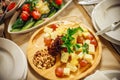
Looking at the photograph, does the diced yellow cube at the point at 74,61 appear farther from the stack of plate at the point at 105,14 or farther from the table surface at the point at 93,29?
the stack of plate at the point at 105,14

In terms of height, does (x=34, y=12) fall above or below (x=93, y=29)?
above

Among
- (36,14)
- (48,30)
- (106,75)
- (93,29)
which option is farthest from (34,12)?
(106,75)

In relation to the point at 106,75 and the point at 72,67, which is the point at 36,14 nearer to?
the point at 72,67

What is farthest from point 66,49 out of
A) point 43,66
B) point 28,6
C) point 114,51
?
point 28,6

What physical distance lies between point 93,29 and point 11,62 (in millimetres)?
458

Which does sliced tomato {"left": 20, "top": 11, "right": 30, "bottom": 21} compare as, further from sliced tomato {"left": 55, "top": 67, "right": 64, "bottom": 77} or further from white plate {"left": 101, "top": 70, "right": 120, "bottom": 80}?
white plate {"left": 101, "top": 70, "right": 120, "bottom": 80}

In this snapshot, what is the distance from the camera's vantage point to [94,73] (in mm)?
1106

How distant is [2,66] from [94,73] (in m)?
0.41

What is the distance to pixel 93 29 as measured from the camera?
135 cm

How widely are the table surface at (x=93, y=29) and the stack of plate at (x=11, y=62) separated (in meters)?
0.09

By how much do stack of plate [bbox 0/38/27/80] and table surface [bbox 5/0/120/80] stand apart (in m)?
0.09

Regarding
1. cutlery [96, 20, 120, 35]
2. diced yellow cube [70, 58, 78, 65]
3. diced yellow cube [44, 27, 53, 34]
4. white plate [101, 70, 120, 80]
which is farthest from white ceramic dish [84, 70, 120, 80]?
diced yellow cube [44, 27, 53, 34]

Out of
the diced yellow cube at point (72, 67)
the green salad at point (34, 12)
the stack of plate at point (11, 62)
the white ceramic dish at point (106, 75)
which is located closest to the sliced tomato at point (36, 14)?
the green salad at point (34, 12)

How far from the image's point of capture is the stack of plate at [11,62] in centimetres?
111
